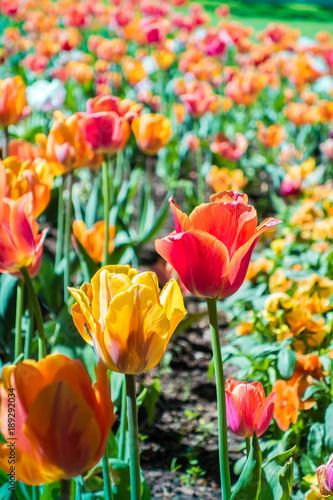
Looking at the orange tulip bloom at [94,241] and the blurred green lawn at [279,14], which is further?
the blurred green lawn at [279,14]

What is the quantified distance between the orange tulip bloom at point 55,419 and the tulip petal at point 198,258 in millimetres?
201

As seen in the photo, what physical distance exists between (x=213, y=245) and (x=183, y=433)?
3.65ft

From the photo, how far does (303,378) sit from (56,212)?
4.55ft

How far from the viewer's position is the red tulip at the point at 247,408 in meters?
0.82

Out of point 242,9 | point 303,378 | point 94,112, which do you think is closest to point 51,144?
point 94,112

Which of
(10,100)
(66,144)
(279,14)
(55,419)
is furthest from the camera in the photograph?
(279,14)

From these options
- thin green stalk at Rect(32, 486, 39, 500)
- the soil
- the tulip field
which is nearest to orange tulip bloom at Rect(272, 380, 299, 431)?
the tulip field

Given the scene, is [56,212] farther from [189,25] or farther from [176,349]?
[189,25]

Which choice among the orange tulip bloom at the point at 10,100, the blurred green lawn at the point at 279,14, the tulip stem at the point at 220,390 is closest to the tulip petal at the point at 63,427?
the tulip stem at the point at 220,390

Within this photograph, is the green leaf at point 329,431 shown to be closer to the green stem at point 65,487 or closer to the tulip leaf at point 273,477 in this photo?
the tulip leaf at point 273,477

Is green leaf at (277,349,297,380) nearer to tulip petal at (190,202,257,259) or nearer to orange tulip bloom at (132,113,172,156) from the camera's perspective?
tulip petal at (190,202,257,259)

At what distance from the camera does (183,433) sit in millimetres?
1704

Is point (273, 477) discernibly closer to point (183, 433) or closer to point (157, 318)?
point (157, 318)

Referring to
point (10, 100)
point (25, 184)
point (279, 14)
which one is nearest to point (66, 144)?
point (10, 100)
